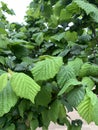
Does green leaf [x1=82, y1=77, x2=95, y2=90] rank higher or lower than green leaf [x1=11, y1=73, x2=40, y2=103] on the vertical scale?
lower

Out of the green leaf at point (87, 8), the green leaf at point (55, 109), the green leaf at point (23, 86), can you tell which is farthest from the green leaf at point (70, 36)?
the green leaf at point (23, 86)

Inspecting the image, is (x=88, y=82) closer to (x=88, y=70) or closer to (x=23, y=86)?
(x=88, y=70)

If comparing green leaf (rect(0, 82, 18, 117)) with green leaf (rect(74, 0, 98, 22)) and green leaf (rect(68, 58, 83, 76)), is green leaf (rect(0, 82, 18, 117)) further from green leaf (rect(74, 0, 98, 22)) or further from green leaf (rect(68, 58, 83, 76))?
green leaf (rect(74, 0, 98, 22))

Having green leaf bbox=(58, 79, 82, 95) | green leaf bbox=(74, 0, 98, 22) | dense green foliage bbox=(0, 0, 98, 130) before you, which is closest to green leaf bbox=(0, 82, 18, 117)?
dense green foliage bbox=(0, 0, 98, 130)

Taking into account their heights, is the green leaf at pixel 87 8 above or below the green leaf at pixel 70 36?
above

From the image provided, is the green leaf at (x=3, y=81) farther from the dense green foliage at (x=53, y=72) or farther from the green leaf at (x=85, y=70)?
the green leaf at (x=85, y=70)

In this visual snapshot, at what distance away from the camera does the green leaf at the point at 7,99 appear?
1.87ft

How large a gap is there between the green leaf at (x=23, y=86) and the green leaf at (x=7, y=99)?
3 centimetres

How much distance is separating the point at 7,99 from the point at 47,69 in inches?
4.6

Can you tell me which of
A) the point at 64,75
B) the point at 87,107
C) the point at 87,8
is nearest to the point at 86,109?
the point at 87,107

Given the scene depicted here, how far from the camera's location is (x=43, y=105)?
2.36ft

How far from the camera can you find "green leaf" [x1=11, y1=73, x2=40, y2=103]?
55 cm

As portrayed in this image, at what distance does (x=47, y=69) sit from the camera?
→ 24.2 inches

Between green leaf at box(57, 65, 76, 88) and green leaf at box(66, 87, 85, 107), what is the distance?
3cm
